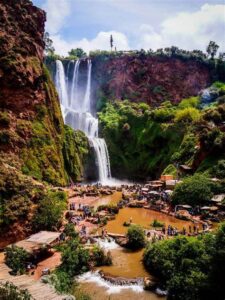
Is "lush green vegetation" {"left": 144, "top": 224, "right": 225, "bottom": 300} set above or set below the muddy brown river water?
above

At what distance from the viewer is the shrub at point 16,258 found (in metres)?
22.8

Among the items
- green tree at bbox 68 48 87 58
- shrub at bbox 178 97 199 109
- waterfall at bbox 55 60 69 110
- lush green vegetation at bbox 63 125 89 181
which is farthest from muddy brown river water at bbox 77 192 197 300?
green tree at bbox 68 48 87 58

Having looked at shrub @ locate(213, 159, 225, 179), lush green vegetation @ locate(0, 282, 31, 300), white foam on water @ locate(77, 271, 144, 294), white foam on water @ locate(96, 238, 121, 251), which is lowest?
white foam on water @ locate(77, 271, 144, 294)

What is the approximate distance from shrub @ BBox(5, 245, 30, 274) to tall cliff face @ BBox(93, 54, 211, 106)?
62.7m

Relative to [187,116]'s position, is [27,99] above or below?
above

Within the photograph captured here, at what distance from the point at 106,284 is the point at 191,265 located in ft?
18.1

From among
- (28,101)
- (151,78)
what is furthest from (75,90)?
(28,101)

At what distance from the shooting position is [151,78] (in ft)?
279

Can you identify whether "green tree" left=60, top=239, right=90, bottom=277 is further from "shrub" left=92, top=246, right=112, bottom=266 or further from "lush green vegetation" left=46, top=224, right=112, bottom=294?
"shrub" left=92, top=246, right=112, bottom=266

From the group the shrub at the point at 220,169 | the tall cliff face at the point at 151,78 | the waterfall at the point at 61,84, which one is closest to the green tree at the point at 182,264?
the shrub at the point at 220,169

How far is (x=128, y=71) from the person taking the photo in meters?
86.4

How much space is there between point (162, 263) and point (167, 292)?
2.18 meters

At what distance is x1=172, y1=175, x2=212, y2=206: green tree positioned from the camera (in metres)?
37.9

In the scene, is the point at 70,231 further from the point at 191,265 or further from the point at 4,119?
the point at 4,119
